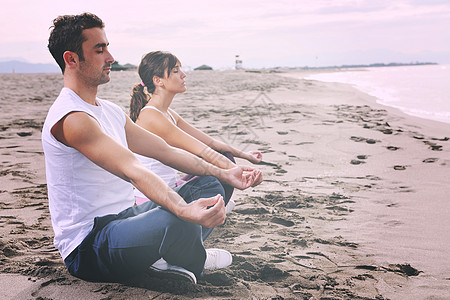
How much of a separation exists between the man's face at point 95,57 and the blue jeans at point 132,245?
64cm

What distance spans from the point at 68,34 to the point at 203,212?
0.96 m

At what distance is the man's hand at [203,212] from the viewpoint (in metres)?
1.63

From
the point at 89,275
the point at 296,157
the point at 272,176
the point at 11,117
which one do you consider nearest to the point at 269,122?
the point at 296,157

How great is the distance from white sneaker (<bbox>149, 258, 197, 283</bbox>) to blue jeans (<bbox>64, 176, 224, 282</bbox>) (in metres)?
0.06

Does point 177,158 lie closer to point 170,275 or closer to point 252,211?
point 170,275

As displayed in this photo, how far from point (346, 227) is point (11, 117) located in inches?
284

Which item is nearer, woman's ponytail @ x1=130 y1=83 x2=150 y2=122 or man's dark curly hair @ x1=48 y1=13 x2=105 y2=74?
man's dark curly hair @ x1=48 y1=13 x2=105 y2=74

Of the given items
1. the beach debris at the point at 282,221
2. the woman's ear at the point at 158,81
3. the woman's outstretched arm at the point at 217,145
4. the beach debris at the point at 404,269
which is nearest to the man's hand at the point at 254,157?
the woman's outstretched arm at the point at 217,145

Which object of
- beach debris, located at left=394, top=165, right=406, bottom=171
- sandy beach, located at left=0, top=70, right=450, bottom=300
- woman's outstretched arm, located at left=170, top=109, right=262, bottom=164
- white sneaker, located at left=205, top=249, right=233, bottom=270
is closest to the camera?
sandy beach, located at left=0, top=70, right=450, bottom=300

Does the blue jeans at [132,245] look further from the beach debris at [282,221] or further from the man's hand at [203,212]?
the beach debris at [282,221]

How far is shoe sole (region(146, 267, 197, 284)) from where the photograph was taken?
6.53 ft

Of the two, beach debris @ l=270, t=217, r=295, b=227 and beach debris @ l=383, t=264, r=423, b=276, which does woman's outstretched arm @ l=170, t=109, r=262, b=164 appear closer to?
beach debris @ l=270, t=217, r=295, b=227

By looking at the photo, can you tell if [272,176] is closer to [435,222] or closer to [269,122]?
[435,222]

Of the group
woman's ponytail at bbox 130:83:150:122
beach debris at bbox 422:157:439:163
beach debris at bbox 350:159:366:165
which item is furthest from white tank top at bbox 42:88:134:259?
beach debris at bbox 422:157:439:163
